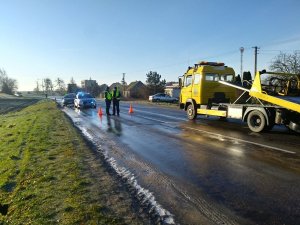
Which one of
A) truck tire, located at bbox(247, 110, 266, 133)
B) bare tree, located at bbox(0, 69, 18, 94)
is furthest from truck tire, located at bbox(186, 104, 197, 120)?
bare tree, located at bbox(0, 69, 18, 94)

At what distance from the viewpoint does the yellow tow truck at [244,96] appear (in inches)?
451

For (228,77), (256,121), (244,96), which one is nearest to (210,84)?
(228,77)

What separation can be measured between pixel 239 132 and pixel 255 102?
1.56 metres

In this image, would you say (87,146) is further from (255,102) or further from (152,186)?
(255,102)

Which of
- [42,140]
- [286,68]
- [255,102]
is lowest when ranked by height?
[42,140]

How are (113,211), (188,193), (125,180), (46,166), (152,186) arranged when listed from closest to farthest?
(113,211), (188,193), (152,186), (125,180), (46,166)

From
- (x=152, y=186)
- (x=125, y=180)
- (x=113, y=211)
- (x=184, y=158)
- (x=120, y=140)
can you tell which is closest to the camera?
(x=113, y=211)

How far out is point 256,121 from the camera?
490 inches

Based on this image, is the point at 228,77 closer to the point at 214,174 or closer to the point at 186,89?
the point at 186,89

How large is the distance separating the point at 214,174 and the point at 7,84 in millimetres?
147480

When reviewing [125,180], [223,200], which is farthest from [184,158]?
[223,200]

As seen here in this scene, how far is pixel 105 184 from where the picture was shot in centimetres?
582

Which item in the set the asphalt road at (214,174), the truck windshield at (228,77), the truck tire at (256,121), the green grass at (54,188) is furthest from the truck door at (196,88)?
the green grass at (54,188)

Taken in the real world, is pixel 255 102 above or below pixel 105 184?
above
